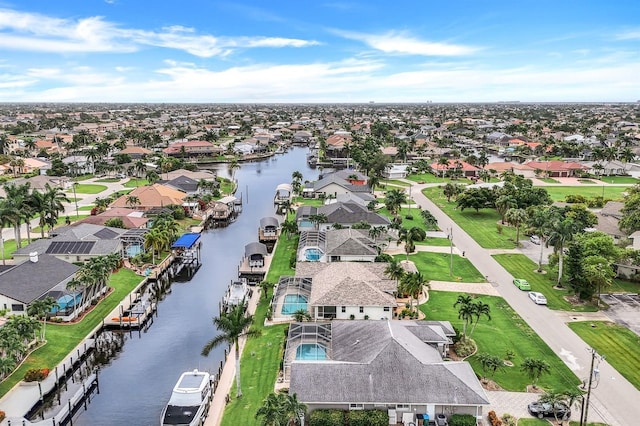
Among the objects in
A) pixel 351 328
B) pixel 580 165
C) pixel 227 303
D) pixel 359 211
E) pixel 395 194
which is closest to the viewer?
pixel 351 328

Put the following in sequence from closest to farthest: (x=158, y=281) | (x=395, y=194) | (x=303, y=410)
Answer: (x=303, y=410) < (x=158, y=281) < (x=395, y=194)

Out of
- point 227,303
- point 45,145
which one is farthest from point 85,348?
point 45,145

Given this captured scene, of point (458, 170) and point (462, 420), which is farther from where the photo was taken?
point (458, 170)

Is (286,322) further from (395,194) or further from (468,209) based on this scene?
(468,209)

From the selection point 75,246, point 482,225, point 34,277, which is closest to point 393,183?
point 482,225

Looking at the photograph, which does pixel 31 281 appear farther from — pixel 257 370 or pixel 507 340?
pixel 507 340

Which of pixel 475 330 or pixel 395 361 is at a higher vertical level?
pixel 395 361

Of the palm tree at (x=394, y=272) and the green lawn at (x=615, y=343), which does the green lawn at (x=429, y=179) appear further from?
the green lawn at (x=615, y=343)

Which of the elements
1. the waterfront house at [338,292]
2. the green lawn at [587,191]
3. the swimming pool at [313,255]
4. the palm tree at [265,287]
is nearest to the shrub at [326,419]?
the waterfront house at [338,292]
